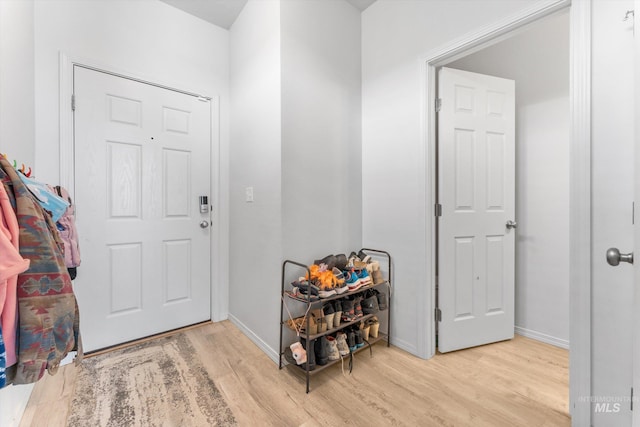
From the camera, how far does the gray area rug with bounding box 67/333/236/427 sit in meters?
1.34

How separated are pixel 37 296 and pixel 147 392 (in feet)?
3.61

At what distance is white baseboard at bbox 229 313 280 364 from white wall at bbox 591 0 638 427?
163cm

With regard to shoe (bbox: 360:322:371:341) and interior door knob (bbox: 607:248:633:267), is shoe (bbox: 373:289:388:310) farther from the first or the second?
interior door knob (bbox: 607:248:633:267)

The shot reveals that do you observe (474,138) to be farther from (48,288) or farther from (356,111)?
(48,288)

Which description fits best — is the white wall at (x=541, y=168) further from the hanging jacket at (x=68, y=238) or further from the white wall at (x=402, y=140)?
the hanging jacket at (x=68, y=238)

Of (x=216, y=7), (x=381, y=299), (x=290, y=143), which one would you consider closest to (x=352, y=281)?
(x=381, y=299)

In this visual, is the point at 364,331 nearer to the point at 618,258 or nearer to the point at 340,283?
the point at 340,283

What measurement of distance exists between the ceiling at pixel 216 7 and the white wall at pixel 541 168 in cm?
93

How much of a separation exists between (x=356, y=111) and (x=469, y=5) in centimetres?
93

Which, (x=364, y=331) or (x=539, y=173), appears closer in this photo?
(x=364, y=331)

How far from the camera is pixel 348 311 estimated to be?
5.83 ft

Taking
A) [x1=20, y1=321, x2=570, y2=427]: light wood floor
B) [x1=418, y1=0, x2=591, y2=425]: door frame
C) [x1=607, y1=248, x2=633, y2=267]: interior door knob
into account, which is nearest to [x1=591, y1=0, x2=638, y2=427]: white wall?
[x1=418, y1=0, x2=591, y2=425]: door frame

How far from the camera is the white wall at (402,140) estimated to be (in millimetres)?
1837

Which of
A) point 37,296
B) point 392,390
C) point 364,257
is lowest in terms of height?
point 392,390
